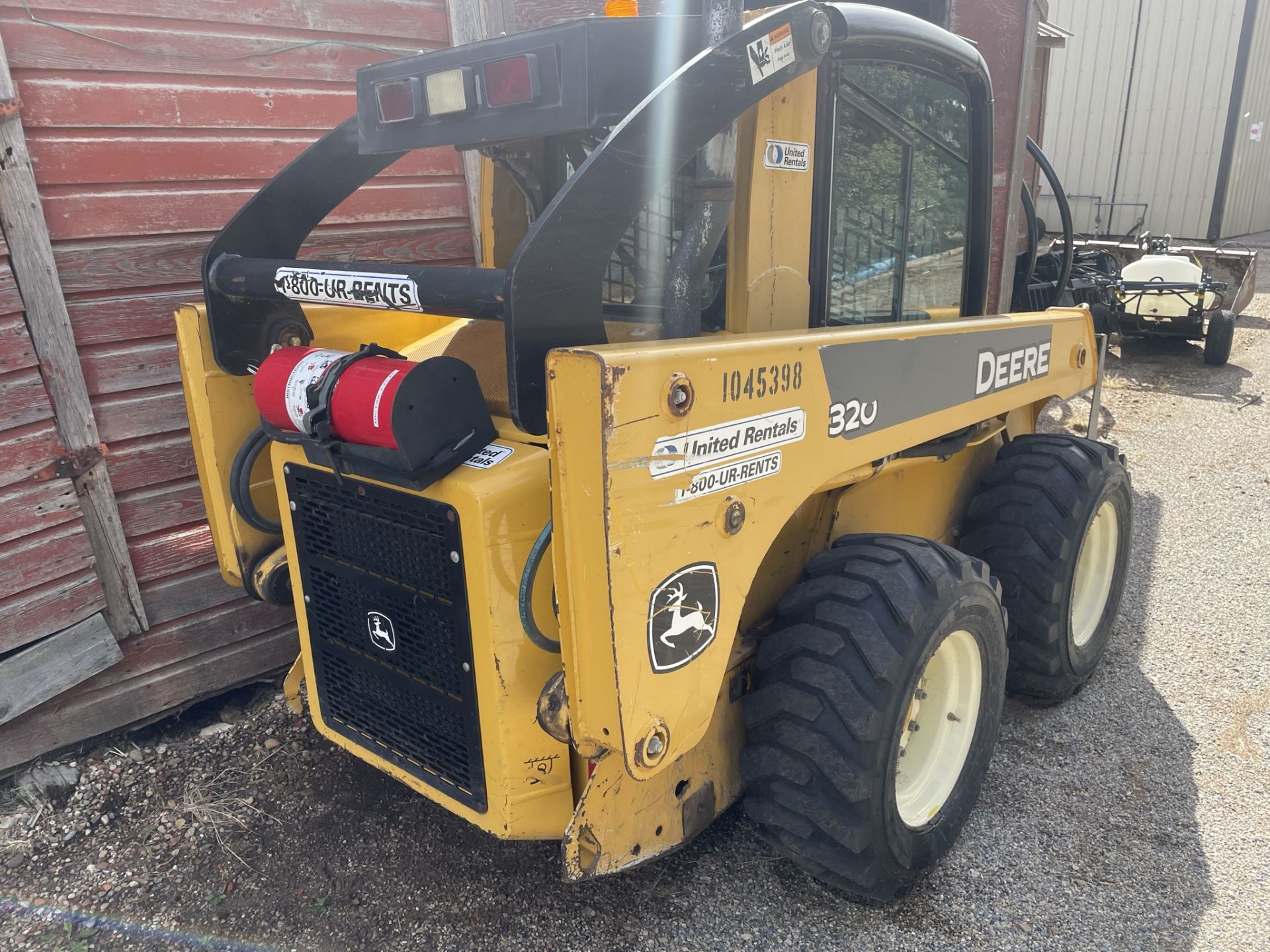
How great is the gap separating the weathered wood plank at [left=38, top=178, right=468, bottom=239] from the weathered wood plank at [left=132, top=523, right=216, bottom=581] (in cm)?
101

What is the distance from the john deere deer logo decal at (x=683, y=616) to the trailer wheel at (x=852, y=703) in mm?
406

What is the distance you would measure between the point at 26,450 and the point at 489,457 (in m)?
1.81

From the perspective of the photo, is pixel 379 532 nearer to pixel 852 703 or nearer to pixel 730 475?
pixel 730 475

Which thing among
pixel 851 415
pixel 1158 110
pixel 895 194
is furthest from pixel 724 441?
pixel 1158 110

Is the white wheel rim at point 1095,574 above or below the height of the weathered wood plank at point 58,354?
below

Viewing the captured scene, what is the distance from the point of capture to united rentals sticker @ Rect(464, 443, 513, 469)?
6.03ft

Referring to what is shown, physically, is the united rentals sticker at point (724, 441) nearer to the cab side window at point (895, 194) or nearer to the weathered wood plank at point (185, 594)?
the cab side window at point (895, 194)

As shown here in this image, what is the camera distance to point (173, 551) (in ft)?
10.4

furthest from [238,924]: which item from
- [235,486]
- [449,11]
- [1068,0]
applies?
[1068,0]

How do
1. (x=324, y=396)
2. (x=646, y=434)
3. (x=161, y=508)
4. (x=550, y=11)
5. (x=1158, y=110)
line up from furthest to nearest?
(x=1158, y=110)
(x=550, y=11)
(x=161, y=508)
(x=324, y=396)
(x=646, y=434)

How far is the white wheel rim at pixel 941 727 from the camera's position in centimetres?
238

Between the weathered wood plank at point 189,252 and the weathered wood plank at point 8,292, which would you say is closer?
the weathered wood plank at point 8,292

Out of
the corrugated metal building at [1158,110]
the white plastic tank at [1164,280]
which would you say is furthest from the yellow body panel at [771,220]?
the corrugated metal building at [1158,110]

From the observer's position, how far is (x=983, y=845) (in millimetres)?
2504
